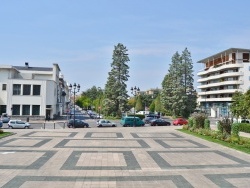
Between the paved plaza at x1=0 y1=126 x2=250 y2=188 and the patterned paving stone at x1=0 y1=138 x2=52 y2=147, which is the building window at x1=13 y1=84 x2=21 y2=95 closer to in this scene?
the patterned paving stone at x1=0 y1=138 x2=52 y2=147

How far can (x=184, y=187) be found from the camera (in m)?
11.2

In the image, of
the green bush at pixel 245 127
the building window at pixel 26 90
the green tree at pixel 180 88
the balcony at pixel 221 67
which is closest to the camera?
the green bush at pixel 245 127

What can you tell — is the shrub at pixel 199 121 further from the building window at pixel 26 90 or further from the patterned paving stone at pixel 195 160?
the building window at pixel 26 90

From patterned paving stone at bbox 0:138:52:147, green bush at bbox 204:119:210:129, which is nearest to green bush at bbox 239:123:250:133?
green bush at bbox 204:119:210:129

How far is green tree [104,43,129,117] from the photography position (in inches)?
2669

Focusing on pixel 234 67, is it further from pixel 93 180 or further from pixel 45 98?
pixel 93 180

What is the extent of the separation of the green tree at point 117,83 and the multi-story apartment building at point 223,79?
1120 inches

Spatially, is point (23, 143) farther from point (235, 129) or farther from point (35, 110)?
point (35, 110)

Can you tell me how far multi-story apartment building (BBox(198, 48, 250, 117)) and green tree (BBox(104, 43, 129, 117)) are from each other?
28456 millimetres

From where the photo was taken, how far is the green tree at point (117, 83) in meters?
67.8

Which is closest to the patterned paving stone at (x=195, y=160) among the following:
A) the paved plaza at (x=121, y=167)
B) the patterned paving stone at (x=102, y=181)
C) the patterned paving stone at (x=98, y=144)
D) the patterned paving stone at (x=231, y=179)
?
the paved plaza at (x=121, y=167)

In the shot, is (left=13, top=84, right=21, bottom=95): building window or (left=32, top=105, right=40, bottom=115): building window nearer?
(left=13, top=84, right=21, bottom=95): building window

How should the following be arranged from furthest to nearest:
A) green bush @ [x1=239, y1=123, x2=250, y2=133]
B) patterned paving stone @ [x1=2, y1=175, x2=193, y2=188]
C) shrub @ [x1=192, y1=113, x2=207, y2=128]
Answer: green bush @ [x1=239, y1=123, x2=250, y2=133] < shrub @ [x1=192, y1=113, x2=207, y2=128] < patterned paving stone @ [x1=2, y1=175, x2=193, y2=188]

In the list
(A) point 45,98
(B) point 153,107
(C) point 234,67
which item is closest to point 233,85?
(C) point 234,67
